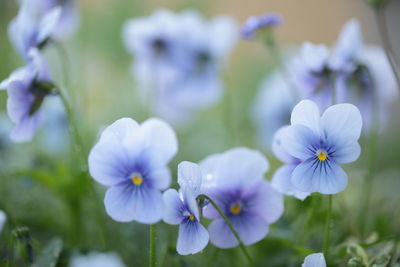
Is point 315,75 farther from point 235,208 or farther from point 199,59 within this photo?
point 199,59

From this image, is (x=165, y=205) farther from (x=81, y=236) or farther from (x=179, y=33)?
(x=179, y=33)

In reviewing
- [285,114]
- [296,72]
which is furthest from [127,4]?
[296,72]

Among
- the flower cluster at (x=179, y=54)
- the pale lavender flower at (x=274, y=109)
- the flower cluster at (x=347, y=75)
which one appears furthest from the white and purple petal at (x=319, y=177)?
the pale lavender flower at (x=274, y=109)

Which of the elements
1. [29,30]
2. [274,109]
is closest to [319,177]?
[29,30]

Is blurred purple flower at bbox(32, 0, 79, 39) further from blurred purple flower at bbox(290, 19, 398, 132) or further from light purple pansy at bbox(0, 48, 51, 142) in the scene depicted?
blurred purple flower at bbox(290, 19, 398, 132)

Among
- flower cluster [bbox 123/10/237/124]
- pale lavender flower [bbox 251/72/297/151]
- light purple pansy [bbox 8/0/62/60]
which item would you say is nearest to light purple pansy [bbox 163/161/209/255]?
light purple pansy [bbox 8/0/62/60]

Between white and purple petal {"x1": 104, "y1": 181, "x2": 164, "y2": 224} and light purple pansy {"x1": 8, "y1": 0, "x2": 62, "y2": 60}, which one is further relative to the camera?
light purple pansy {"x1": 8, "y1": 0, "x2": 62, "y2": 60}

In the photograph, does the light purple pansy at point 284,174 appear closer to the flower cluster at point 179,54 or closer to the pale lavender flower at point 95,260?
the pale lavender flower at point 95,260
